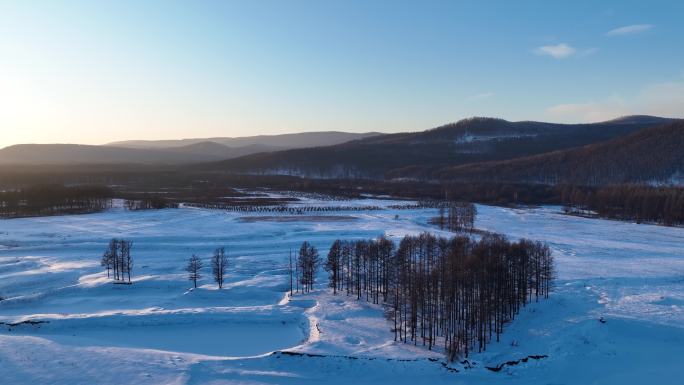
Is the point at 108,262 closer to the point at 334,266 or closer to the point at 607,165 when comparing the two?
the point at 334,266

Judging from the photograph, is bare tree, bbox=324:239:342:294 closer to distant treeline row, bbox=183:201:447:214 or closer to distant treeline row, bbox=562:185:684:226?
distant treeline row, bbox=183:201:447:214

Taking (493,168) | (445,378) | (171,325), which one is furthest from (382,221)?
(493,168)

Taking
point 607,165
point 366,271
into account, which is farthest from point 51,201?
point 607,165

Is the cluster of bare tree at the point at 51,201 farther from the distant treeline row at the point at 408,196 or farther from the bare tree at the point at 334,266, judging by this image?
the bare tree at the point at 334,266

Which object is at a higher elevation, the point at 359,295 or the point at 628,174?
the point at 628,174

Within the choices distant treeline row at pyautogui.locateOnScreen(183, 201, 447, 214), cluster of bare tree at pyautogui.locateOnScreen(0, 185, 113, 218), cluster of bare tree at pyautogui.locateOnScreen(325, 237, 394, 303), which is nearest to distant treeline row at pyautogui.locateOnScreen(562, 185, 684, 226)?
distant treeline row at pyautogui.locateOnScreen(183, 201, 447, 214)

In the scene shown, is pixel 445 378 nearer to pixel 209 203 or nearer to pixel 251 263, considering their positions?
pixel 251 263
